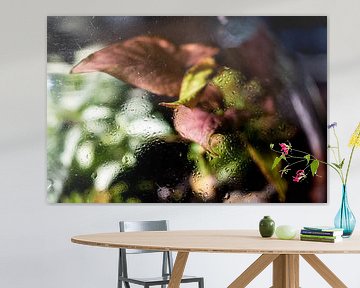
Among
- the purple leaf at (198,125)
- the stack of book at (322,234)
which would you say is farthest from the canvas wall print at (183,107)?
the stack of book at (322,234)

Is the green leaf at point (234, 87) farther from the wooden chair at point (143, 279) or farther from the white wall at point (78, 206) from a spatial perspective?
the wooden chair at point (143, 279)

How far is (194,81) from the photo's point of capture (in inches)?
258

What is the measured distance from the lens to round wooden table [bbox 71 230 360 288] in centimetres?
391

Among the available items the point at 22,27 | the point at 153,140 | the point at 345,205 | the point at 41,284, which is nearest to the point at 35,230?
the point at 41,284

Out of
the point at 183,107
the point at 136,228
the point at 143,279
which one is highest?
the point at 183,107

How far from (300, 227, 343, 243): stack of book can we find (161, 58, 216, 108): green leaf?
90.9 inches

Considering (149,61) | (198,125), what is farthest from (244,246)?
(149,61)

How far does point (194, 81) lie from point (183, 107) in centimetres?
21

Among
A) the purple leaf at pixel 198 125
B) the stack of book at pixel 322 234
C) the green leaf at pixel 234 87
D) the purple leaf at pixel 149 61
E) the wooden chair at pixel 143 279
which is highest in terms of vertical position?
the purple leaf at pixel 149 61

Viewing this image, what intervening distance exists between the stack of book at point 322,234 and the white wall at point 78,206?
2.09 m

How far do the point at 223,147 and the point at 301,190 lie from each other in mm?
662

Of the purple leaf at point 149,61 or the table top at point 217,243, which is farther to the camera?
the purple leaf at point 149,61

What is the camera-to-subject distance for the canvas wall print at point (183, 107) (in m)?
6.50

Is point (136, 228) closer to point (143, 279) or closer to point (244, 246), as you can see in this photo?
point (143, 279)
